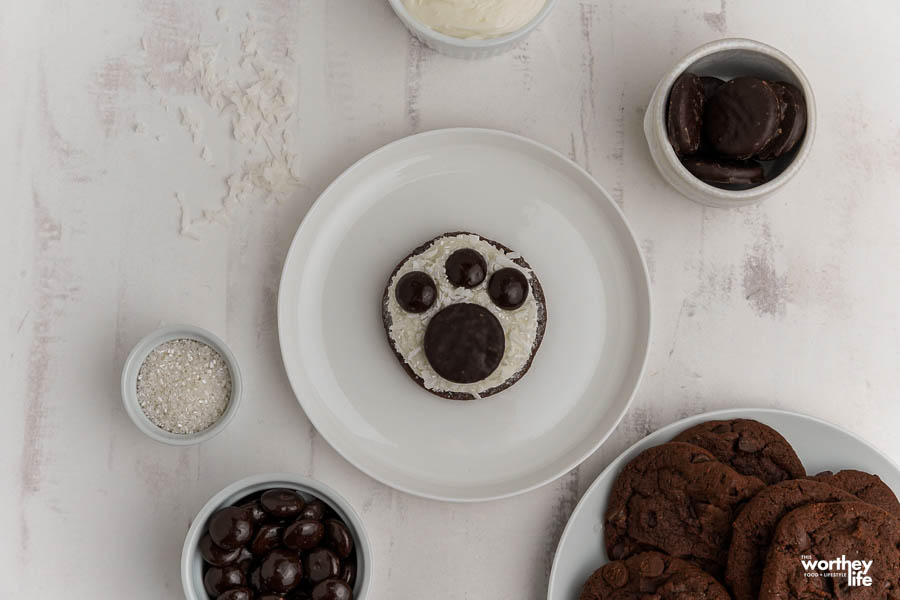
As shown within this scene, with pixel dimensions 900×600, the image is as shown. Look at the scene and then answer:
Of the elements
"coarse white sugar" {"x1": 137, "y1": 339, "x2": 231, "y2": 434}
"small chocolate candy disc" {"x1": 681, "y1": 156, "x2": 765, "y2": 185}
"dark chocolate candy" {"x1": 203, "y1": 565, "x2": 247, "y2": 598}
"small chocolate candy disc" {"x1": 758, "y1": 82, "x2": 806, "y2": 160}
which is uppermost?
"small chocolate candy disc" {"x1": 758, "y1": 82, "x2": 806, "y2": 160}

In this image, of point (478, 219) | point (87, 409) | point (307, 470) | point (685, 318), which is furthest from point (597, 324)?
point (87, 409)

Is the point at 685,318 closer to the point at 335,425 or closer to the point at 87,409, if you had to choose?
the point at 335,425

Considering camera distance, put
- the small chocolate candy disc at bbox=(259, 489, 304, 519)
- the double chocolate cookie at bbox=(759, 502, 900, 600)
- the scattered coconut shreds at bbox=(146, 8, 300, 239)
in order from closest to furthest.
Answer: the double chocolate cookie at bbox=(759, 502, 900, 600) < the small chocolate candy disc at bbox=(259, 489, 304, 519) < the scattered coconut shreds at bbox=(146, 8, 300, 239)

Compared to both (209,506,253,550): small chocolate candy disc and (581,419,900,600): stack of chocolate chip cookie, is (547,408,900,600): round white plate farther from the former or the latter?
(209,506,253,550): small chocolate candy disc

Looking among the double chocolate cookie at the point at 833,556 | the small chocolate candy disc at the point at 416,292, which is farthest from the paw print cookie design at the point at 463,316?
the double chocolate cookie at the point at 833,556

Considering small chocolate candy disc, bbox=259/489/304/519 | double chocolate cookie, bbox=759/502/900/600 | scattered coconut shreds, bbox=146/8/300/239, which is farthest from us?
scattered coconut shreds, bbox=146/8/300/239

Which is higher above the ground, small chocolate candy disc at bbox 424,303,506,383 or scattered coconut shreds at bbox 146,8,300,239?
scattered coconut shreds at bbox 146,8,300,239

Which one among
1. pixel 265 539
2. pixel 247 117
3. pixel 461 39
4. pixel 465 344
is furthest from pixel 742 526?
pixel 247 117

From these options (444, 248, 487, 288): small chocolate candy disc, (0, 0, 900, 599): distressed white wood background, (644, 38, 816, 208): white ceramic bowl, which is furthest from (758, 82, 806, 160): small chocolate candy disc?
(444, 248, 487, 288): small chocolate candy disc
